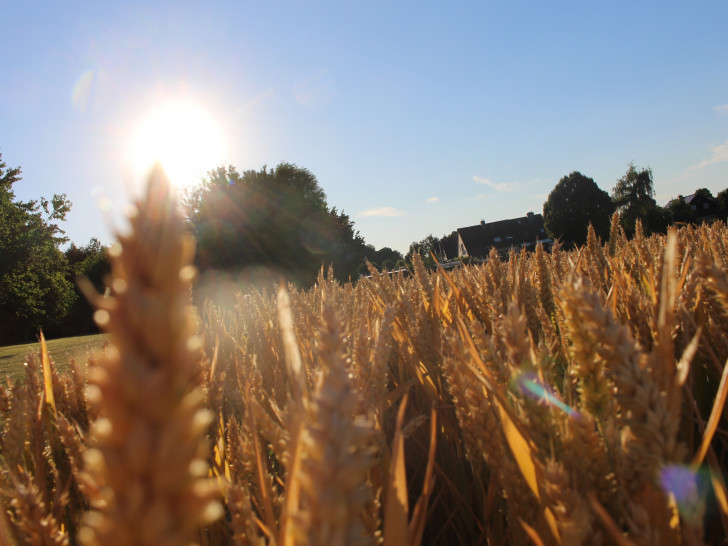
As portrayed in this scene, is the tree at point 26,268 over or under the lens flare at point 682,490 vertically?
over

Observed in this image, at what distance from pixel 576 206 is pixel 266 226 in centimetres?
3262

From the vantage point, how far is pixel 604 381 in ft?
2.27

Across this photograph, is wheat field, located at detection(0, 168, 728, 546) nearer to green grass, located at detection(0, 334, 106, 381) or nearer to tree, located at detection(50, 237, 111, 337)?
green grass, located at detection(0, 334, 106, 381)

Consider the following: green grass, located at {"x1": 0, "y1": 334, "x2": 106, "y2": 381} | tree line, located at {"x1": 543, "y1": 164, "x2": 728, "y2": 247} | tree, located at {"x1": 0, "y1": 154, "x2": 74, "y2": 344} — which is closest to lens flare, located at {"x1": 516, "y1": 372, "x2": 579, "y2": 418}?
green grass, located at {"x1": 0, "y1": 334, "x2": 106, "y2": 381}

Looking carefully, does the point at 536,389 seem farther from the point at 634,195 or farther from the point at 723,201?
the point at 723,201

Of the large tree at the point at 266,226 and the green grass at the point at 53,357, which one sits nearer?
the green grass at the point at 53,357

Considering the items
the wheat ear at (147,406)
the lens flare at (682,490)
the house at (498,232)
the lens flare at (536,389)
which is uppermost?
the house at (498,232)

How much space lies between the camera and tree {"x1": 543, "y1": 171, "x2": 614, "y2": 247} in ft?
139

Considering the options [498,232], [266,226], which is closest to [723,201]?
[498,232]

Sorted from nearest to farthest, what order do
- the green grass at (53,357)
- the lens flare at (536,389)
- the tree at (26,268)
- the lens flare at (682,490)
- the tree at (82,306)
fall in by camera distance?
the lens flare at (682,490) < the lens flare at (536,389) < the green grass at (53,357) < the tree at (26,268) < the tree at (82,306)

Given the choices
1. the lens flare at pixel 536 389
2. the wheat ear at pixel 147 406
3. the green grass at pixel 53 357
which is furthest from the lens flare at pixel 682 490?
the green grass at pixel 53 357

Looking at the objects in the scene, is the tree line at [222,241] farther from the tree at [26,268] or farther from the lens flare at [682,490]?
the lens flare at [682,490]

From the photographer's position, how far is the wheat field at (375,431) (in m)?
0.26

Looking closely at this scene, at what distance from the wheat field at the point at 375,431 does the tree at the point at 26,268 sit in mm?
25994
